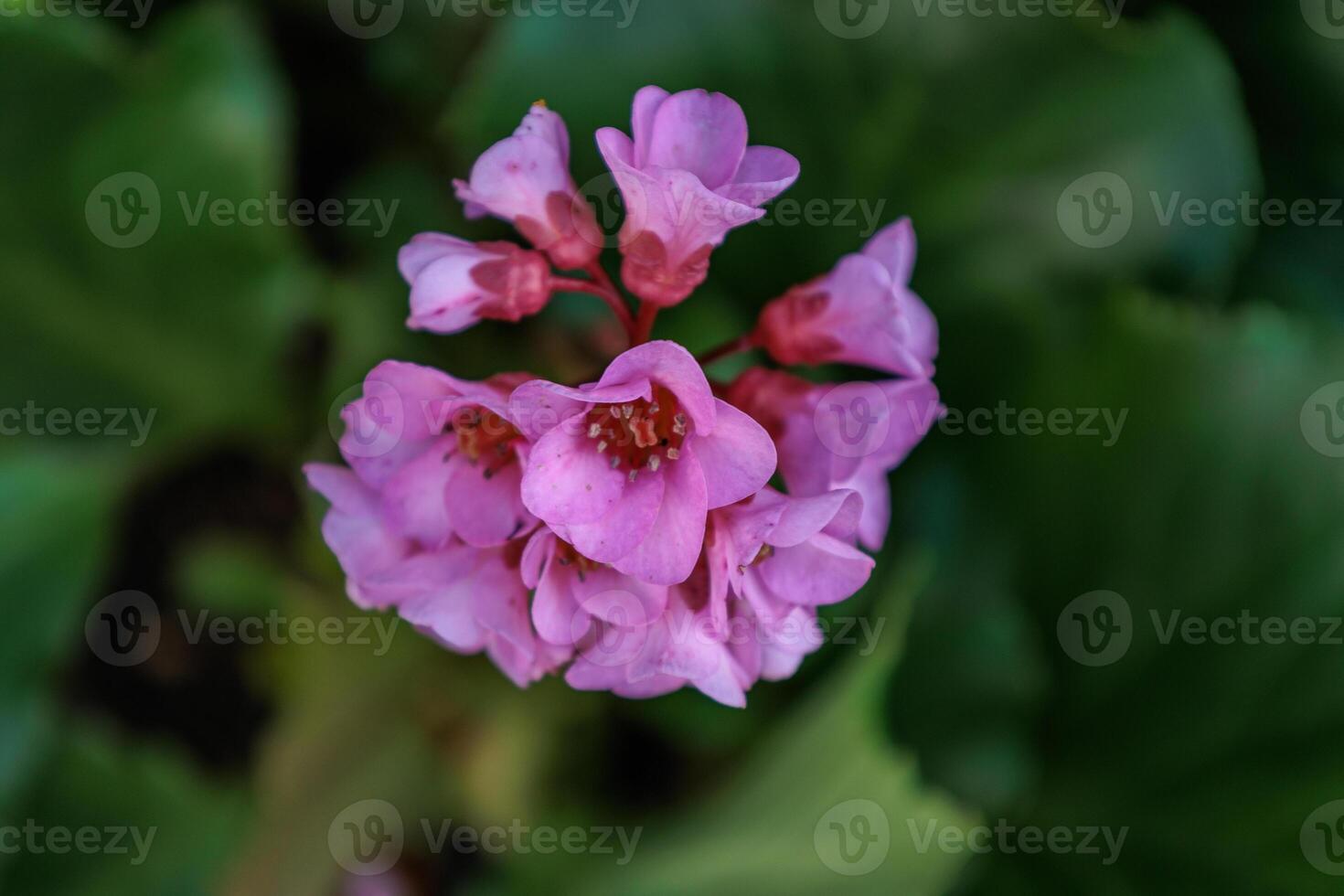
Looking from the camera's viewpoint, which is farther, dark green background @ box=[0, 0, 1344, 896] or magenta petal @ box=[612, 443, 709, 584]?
dark green background @ box=[0, 0, 1344, 896]

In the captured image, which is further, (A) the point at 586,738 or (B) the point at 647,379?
(A) the point at 586,738

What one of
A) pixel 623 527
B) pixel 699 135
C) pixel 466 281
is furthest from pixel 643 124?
pixel 623 527

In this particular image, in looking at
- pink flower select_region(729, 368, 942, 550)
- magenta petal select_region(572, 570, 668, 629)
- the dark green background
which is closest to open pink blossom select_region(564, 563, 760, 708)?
magenta petal select_region(572, 570, 668, 629)

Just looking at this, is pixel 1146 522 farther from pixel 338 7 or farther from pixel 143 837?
pixel 143 837

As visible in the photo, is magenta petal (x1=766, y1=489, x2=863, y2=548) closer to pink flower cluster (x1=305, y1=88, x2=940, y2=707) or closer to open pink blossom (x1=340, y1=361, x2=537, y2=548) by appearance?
pink flower cluster (x1=305, y1=88, x2=940, y2=707)

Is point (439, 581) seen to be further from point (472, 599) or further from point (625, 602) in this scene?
point (625, 602)

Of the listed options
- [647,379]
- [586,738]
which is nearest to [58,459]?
[586,738]

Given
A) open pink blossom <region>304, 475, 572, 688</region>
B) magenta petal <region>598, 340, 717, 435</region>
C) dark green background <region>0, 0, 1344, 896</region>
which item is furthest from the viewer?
dark green background <region>0, 0, 1344, 896</region>

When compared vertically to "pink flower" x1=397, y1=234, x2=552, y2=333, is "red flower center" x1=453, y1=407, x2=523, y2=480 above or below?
below
